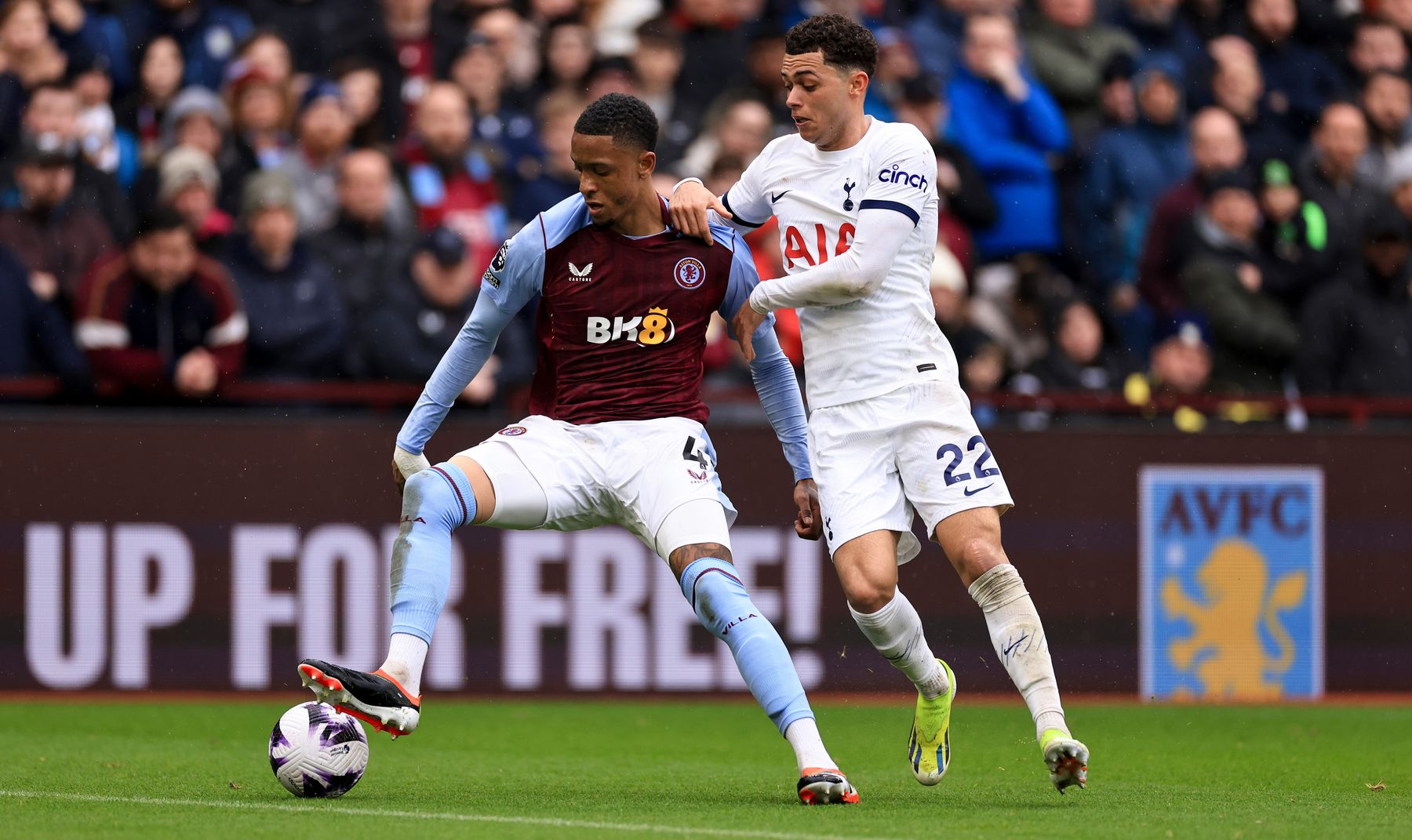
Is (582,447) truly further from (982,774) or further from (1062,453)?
(1062,453)

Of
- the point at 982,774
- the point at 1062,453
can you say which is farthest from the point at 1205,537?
the point at 982,774

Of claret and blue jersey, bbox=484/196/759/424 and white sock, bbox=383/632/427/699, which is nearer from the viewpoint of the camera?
white sock, bbox=383/632/427/699

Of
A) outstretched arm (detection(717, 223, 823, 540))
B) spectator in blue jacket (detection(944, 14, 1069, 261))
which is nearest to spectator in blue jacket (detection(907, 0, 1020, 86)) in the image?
spectator in blue jacket (detection(944, 14, 1069, 261))

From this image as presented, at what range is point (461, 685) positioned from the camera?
37.6 feet

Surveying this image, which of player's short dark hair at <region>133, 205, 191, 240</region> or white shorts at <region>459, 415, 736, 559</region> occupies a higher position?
player's short dark hair at <region>133, 205, 191, 240</region>

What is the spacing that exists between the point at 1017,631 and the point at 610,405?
5.30 feet

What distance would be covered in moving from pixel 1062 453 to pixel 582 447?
5.44m

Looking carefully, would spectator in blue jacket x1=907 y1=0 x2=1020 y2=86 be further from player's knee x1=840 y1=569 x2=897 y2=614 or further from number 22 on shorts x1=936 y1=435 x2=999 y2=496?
player's knee x1=840 y1=569 x2=897 y2=614

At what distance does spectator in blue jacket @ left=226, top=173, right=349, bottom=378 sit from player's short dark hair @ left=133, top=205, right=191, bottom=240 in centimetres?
52

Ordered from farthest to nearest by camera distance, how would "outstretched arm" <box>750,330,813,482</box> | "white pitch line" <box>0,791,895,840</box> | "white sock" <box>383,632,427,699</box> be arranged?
1. "outstretched arm" <box>750,330,813,482</box>
2. "white sock" <box>383,632,427,699</box>
3. "white pitch line" <box>0,791,895,840</box>

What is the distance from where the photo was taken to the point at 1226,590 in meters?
11.9

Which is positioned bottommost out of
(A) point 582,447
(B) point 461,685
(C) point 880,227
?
(B) point 461,685

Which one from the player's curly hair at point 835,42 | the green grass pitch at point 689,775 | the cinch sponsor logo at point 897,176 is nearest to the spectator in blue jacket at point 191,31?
the green grass pitch at point 689,775

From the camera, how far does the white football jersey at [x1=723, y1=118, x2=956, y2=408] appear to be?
6984 mm
